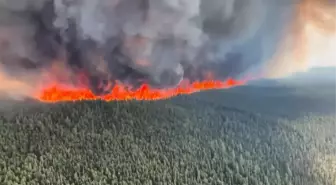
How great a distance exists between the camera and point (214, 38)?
1778 mm

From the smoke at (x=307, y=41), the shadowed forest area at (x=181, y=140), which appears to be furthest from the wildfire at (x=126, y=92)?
the smoke at (x=307, y=41)

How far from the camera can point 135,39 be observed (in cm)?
171

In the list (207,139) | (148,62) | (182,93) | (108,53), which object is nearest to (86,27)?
(108,53)

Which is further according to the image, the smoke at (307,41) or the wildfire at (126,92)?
the smoke at (307,41)

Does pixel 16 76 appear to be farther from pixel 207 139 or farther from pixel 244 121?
pixel 244 121

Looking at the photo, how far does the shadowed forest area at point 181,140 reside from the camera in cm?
163

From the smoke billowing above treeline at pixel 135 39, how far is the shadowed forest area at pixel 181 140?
0.09 metres

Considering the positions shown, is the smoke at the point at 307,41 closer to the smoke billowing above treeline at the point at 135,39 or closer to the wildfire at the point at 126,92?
the smoke billowing above treeline at the point at 135,39

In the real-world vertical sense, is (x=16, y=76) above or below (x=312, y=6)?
below

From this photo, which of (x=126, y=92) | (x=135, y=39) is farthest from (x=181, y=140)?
(x=135, y=39)

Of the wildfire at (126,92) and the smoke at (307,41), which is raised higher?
the smoke at (307,41)

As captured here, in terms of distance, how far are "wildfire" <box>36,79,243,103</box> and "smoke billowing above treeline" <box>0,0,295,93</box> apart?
2 centimetres

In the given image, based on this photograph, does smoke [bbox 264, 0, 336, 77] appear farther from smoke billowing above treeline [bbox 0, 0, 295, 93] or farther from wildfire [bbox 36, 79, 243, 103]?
wildfire [bbox 36, 79, 243, 103]

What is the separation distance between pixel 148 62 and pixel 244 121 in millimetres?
408
